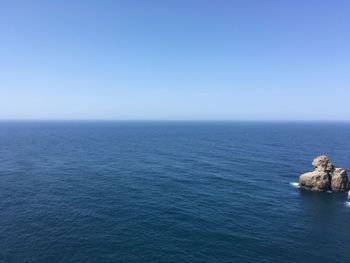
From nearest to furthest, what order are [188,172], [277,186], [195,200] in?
1. [195,200]
2. [277,186]
3. [188,172]

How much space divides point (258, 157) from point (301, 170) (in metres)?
28.5

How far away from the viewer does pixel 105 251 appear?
4938cm

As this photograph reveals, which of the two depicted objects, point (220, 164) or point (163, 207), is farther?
point (220, 164)

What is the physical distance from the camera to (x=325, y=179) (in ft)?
285

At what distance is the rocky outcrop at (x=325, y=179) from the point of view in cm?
8588

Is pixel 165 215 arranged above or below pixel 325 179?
below

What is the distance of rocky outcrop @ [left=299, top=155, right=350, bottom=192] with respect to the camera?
85.9 m

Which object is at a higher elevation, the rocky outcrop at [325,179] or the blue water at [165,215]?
the rocky outcrop at [325,179]

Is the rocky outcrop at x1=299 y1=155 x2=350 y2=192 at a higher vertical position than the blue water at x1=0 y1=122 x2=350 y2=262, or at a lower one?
higher

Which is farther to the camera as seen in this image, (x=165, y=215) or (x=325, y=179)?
(x=325, y=179)

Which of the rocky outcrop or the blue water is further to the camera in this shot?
the rocky outcrop

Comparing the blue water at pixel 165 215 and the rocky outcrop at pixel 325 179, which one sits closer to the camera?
the blue water at pixel 165 215

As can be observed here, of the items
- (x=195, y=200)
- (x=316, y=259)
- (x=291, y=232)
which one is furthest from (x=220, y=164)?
(x=316, y=259)

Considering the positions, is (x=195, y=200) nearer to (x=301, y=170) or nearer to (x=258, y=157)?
(x=301, y=170)
